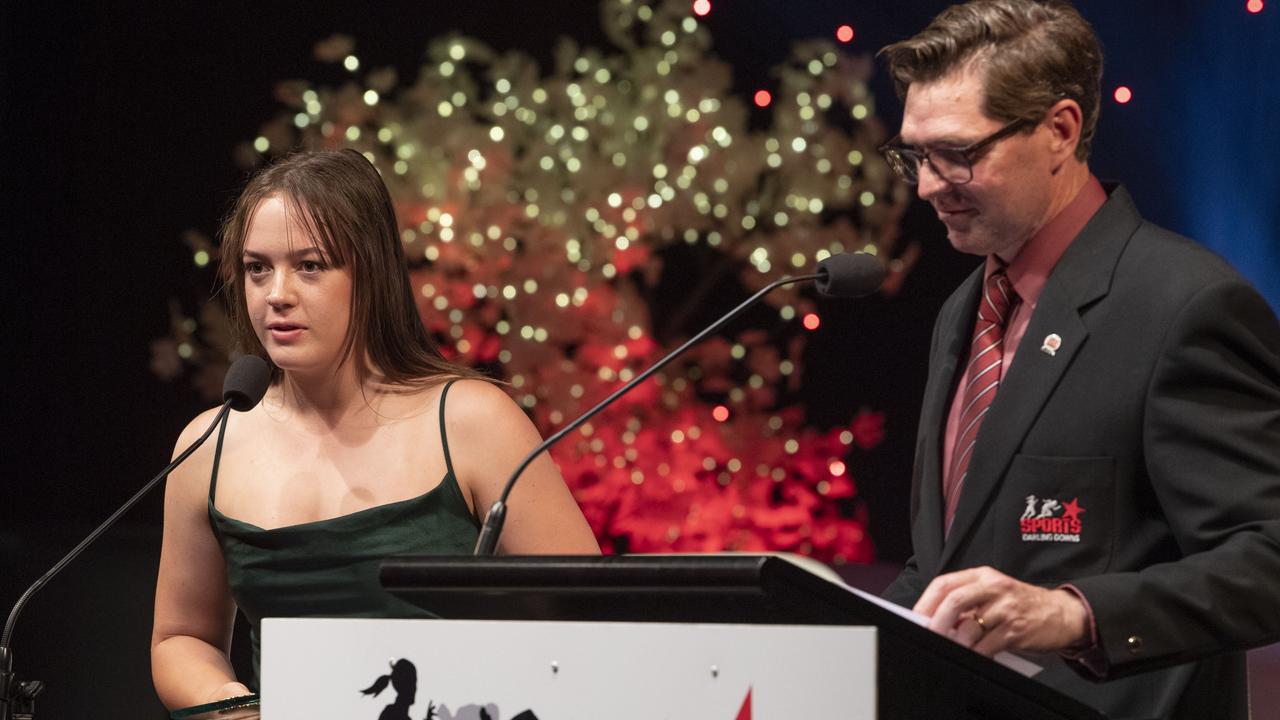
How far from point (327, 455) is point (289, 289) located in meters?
0.27

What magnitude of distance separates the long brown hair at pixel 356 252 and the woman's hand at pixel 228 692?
49 cm

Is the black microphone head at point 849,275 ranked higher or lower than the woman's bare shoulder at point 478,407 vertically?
higher

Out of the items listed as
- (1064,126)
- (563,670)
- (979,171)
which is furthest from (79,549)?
Answer: (1064,126)

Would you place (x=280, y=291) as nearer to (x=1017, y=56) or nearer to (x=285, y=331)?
(x=285, y=331)

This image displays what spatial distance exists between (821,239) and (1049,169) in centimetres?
334

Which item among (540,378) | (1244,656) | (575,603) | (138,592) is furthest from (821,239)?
(575,603)

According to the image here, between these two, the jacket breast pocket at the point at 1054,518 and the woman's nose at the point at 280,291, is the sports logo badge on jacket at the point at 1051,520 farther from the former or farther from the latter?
the woman's nose at the point at 280,291

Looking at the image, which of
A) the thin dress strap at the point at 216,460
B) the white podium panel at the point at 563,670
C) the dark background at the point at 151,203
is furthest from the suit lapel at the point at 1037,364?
the dark background at the point at 151,203

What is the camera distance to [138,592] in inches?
133

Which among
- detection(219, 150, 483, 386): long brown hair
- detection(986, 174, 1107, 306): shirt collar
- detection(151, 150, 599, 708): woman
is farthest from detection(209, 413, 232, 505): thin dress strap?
detection(986, 174, 1107, 306): shirt collar

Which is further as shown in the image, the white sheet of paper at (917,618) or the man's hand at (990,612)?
the man's hand at (990,612)

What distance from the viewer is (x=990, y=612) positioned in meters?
1.26

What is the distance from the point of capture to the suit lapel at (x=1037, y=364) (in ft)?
5.20

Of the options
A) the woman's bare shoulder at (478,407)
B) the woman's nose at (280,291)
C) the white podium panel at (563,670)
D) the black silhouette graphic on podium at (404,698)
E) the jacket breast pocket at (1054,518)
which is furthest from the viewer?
the woman's bare shoulder at (478,407)
